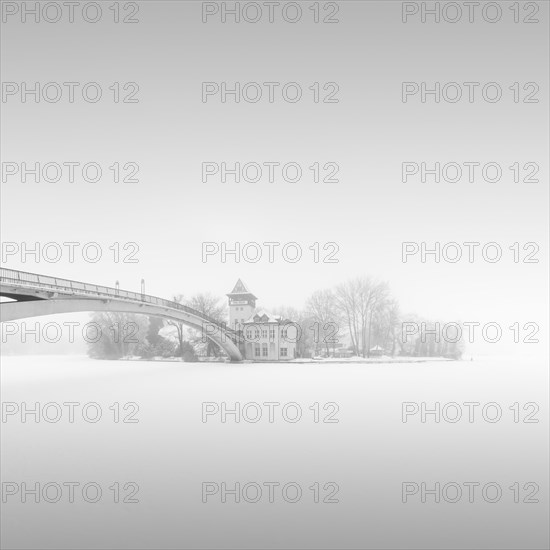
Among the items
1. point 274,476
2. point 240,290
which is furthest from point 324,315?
point 274,476

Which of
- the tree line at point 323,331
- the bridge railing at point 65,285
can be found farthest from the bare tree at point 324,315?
the bridge railing at point 65,285

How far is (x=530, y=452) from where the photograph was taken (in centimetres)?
1048

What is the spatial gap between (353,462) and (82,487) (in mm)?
5551

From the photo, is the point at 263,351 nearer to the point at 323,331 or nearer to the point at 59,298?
the point at 323,331

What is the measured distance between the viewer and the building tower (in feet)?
213

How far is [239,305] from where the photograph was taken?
6544 centimetres

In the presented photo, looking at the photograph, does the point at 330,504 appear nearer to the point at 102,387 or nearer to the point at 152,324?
the point at 102,387

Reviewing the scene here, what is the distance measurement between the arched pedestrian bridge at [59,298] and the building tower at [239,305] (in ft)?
74.7

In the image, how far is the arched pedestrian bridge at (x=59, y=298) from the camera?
21500 millimetres

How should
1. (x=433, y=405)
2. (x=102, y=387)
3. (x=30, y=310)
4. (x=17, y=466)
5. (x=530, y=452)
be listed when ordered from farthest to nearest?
1. (x=102, y=387)
2. (x=30, y=310)
3. (x=433, y=405)
4. (x=530, y=452)
5. (x=17, y=466)

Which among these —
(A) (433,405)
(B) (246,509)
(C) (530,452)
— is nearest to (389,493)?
(B) (246,509)

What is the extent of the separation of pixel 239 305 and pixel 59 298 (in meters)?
40.7

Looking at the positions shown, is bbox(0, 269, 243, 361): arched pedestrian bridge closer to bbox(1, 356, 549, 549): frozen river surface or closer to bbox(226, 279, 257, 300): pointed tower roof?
bbox(1, 356, 549, 549): frozen river surface

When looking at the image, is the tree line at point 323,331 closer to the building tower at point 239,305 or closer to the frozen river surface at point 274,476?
the building tower at point 239,305
